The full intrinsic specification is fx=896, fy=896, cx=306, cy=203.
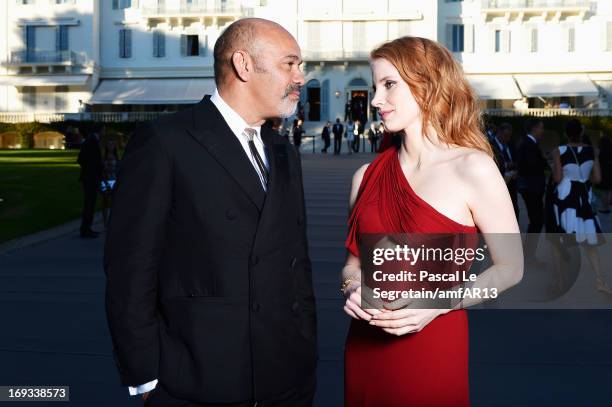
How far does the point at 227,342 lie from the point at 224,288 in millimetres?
188

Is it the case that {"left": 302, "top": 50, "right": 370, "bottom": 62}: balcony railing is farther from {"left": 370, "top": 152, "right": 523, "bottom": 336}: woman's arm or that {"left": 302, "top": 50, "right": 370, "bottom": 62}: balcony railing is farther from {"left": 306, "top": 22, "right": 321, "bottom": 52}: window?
{"left": 370, "top": 152, "right": 523, "bottom": 336}: woman's arm

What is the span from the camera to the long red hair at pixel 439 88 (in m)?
3.31

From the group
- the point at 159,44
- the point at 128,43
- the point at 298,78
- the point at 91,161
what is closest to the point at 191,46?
the point at 159,44

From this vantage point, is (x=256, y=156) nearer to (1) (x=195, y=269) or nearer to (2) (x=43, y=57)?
(1) (x=195, y=269)

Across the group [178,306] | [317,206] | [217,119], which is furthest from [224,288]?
[317,206]

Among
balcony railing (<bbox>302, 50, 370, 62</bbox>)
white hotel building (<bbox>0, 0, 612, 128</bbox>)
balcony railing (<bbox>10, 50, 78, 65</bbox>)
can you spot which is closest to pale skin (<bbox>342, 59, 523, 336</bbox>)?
white hotel building (<bbox>0, 0, 612, 128</bbox>)

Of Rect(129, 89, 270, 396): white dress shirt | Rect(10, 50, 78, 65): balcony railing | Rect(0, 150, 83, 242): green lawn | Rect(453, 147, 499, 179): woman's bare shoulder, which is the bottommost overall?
Rect(0, 150, 83, 242): green lawn

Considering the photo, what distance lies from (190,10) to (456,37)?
1749 cm

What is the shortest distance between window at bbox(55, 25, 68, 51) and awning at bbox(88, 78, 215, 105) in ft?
11.1

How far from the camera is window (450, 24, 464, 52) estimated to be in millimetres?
58344

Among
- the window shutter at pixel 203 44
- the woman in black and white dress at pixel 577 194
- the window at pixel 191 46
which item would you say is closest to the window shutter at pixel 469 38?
the window shutter at pixel 203 44

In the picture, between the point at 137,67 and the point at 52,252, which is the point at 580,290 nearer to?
the point at 52,252

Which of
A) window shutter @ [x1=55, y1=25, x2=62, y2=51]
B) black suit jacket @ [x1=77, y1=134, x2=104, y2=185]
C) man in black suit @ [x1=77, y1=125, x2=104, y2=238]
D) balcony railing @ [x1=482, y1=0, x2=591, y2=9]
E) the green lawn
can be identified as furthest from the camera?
window shutter @ [x1=55, y1=25, x2=62, y2=51]

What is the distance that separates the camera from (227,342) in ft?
10.1
